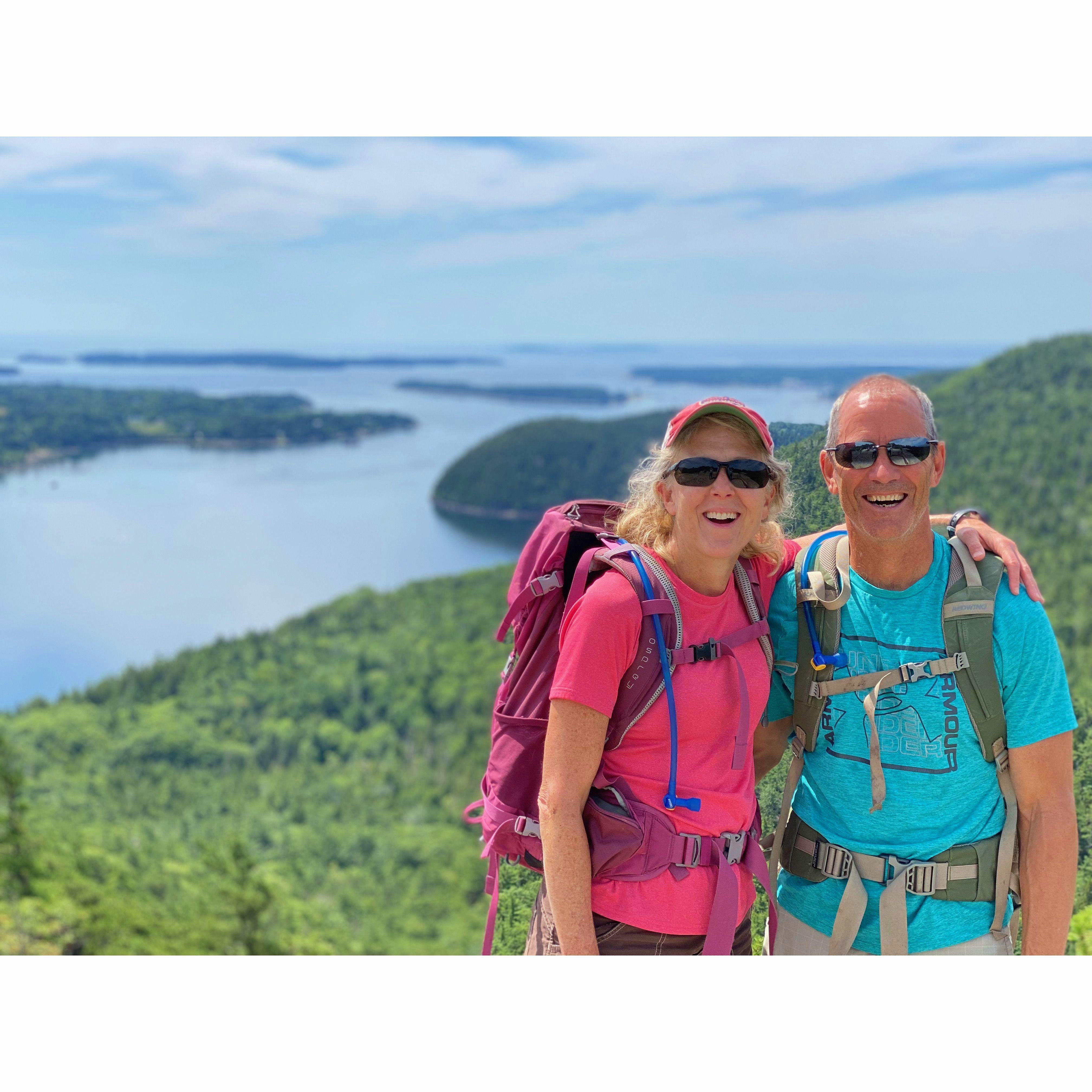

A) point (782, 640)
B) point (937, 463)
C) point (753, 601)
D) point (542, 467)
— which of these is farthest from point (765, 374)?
point (753, 601)

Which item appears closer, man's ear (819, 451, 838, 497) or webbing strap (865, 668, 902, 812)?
webbing strap (865, 668, 902, 812)

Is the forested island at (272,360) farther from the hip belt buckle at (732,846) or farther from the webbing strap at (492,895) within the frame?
the hip belt buckle at (732,846)

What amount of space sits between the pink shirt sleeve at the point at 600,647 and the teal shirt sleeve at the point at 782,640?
542 millimetres

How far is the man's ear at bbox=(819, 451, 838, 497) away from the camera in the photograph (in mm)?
2771

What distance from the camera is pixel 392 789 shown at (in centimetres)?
5134

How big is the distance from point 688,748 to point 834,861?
0.58m

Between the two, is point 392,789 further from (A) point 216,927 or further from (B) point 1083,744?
(B) point 1083,744

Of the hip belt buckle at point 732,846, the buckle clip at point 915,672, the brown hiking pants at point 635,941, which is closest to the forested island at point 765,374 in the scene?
the buckle clip at point 915,672

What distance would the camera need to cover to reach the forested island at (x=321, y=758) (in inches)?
1148

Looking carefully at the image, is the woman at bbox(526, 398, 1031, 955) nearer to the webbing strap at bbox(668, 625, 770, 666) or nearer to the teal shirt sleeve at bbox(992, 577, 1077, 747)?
the webbing strap at bbox(668, 625, 770, 666)

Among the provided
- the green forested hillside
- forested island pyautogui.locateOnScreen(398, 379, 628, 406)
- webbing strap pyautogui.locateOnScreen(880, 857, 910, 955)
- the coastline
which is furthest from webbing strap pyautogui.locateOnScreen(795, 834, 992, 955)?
forested island pyautogui.locateOnScreen(398, 379, 628, 406)

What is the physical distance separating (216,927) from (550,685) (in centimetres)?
3095

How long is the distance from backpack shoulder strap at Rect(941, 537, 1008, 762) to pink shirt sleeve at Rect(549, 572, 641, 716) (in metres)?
0.87

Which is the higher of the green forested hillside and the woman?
→ the woman
